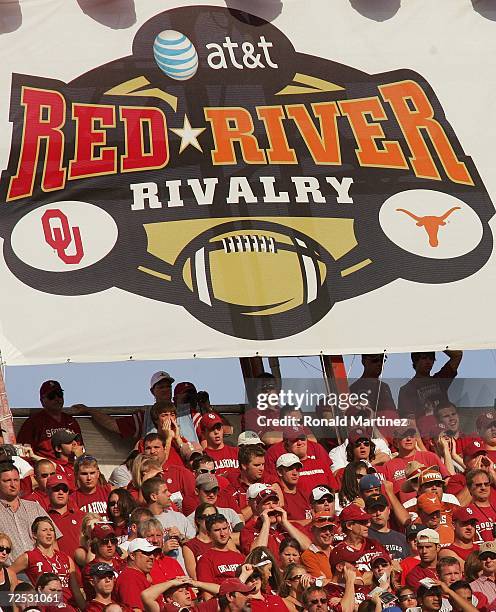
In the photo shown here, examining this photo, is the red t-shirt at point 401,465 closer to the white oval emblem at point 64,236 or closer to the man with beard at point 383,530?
the man with beard at point 383,530

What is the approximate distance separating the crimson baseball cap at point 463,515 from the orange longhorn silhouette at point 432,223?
2.97 meters

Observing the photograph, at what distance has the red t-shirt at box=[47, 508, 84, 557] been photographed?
10703 mm

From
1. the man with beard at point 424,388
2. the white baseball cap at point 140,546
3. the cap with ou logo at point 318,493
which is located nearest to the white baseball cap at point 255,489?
the cap with ou logo at point 318,493

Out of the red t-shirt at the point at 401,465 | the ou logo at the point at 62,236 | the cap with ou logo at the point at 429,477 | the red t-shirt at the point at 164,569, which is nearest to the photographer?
the red t-shirt at the point at 164,569

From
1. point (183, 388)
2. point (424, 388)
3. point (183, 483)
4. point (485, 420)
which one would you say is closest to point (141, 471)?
point (183, 483)

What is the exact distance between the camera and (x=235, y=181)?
14.1m

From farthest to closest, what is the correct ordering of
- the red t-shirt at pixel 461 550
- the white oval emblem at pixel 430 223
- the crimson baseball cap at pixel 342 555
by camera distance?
the white oval emblem at pixel 430 223
the red t-shirt at pixel 461 550
the crimson baseball cap at pixel 342 555

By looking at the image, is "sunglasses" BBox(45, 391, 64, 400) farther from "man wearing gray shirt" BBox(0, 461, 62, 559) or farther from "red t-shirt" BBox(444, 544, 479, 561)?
"red t-shirt" BBox(444, 544, 479, 561)

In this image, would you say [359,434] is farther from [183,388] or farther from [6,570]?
[6,570]

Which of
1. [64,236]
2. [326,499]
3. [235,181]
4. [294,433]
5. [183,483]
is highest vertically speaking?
[235,181]

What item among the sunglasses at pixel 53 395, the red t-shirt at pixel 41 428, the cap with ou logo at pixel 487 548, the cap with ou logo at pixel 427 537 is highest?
the sunglasses at pixel 53 395

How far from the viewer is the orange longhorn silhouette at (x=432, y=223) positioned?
1393 centimetres

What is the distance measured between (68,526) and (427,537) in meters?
2.53

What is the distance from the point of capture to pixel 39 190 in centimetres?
1359
